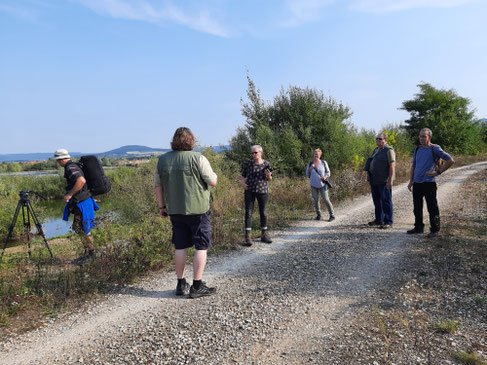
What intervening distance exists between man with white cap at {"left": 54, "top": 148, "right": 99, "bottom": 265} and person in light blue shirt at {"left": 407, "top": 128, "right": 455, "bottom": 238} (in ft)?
21.5

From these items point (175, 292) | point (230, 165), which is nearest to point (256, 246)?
point (175, 292)

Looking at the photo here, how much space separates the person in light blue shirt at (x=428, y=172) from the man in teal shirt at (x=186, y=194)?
4.81 metres

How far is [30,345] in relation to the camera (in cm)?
299

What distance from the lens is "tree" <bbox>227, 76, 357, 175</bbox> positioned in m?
15.3

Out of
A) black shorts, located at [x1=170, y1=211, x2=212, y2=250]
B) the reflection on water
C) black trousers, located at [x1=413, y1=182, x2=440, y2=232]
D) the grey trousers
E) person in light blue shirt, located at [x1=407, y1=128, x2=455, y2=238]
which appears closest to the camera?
black shorts, located at [x1=170, y1=211, x2=212, y2=250]

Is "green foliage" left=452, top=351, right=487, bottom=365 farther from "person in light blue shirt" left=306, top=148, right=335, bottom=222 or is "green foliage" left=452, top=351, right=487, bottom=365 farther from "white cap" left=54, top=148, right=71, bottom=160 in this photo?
"white cap" left=54, top=148, right=71, bottom=160

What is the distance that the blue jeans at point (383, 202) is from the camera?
23.5ft

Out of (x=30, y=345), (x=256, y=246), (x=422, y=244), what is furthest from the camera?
(x=256, y=246)

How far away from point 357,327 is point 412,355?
571 millimetres

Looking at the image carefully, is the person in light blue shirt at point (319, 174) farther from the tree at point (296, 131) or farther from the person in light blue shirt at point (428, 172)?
the tree at point (296, 131)

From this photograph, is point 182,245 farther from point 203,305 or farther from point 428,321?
point 428,321

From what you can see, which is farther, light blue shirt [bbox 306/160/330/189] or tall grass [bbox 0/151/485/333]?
light blue shirt [bbox 306/160/330/189]

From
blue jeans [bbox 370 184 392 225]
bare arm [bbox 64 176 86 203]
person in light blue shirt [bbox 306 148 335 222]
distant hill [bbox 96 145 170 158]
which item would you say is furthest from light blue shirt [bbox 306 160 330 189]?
bare arm [bbox 64 176 86 203]

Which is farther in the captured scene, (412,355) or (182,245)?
(182,245)
